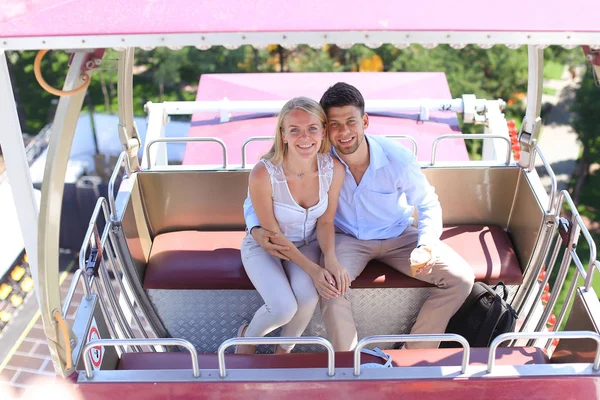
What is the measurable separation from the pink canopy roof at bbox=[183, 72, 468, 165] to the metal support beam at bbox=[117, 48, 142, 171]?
Answer: 1415 mm

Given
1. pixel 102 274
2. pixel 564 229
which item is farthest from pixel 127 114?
pixel 564 229

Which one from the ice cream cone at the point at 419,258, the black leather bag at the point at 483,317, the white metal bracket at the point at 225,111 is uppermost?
the white metal bracket at the point at 225,111

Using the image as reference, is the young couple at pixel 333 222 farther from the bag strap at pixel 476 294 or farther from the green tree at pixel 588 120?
the green tree at pixel 588 120

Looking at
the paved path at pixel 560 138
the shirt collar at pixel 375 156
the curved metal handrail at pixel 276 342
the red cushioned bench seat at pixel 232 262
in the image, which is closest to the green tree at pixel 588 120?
the paved path at pixel 560 138

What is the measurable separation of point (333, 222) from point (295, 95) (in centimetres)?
347

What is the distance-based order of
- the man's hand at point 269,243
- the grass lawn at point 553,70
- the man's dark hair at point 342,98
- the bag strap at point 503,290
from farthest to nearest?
the grass lawn at point 553,70 < the bag strap at point 503,290 < the man's hand at point 269,243 < the man's dark hair at point 342,98

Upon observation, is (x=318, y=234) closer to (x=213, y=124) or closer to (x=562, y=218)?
(x=562, y=218)

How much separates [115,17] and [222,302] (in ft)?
6.49

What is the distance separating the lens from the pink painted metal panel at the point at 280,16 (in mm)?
2465

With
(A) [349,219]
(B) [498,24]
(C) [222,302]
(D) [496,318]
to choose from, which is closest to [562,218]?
(D) [496,318]

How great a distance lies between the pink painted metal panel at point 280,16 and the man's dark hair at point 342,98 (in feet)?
2.27

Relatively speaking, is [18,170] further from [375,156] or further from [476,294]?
[476,294]

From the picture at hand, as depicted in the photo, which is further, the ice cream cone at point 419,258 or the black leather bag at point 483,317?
the black leather bag at point 483,317

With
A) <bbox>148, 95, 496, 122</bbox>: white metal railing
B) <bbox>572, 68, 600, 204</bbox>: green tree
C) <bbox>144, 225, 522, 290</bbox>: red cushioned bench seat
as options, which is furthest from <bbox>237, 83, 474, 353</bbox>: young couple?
<bbox>572, 68, 600, 204</bbox>: green tree
